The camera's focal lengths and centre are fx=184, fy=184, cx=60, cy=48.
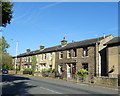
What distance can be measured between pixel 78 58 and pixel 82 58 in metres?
1.08

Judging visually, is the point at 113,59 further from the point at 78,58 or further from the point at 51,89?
the point at 51,89

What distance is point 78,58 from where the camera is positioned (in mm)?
35469

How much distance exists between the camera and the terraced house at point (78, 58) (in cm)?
3181

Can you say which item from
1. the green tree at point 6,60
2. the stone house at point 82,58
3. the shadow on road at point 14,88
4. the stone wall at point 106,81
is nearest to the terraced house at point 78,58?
the stone house at point 82,58

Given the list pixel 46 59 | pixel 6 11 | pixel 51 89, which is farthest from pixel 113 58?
pixel 46 59

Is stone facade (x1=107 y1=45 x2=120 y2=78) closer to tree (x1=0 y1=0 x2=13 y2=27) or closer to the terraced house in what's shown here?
the terraced house

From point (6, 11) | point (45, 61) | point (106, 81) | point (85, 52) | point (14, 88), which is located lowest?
point (106, 81)

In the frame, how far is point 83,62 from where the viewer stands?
3425cm

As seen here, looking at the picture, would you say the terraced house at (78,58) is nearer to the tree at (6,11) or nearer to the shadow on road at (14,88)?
the shadow on road at (14,88)

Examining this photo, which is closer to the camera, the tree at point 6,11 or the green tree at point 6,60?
the tree at point 6,11

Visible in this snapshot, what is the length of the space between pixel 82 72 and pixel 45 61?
16055mm

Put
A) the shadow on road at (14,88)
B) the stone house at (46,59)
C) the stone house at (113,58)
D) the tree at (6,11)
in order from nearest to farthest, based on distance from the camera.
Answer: the shadow on road at (14,88) < the tree at (6,11) < the stone house at (113,58) < the stone house at (46,59)

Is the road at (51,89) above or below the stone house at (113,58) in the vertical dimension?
below

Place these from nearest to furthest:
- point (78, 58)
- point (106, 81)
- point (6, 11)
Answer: point (6, 11) → point (106, 81) → point (78, 58)
